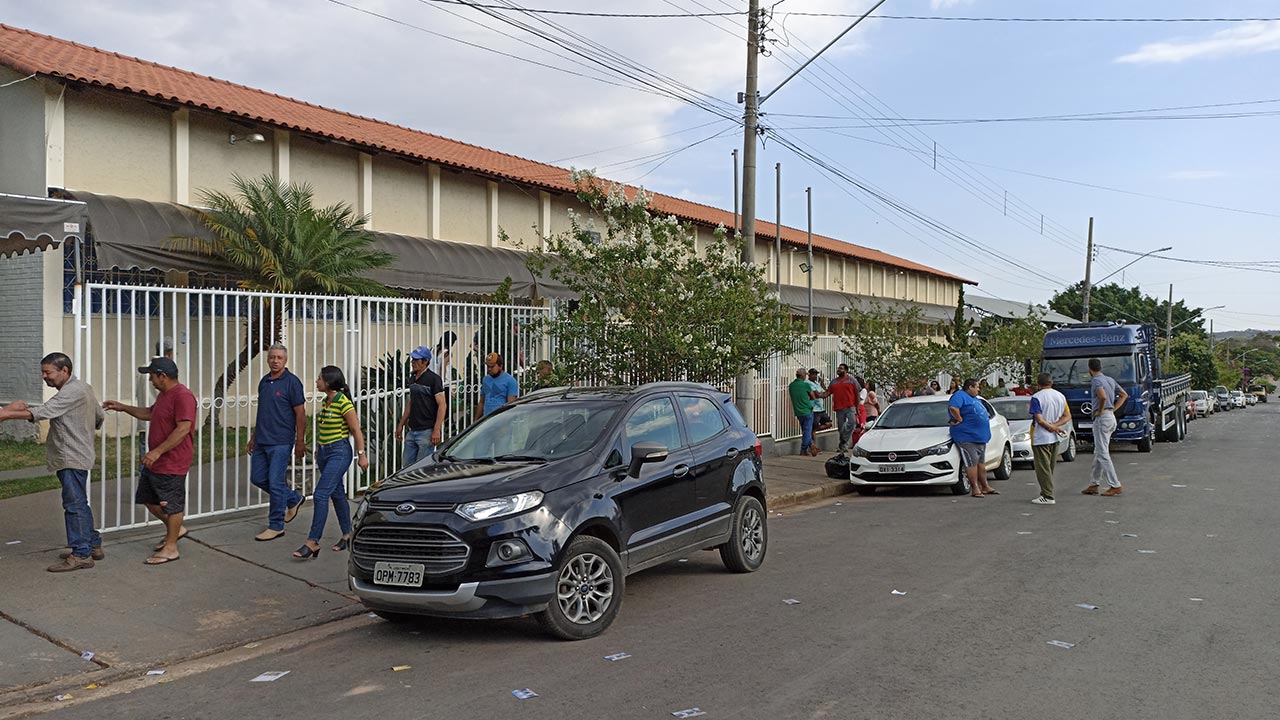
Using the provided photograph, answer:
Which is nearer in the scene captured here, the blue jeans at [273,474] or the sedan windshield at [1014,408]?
the blue jeans at [273,474]

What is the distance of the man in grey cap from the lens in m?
7.36

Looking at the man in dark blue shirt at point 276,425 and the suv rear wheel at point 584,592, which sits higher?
the man in dark blue shirt at point 276,425

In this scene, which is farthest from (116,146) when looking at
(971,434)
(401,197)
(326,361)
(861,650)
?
(861,650)

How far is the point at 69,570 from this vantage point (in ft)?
25.1

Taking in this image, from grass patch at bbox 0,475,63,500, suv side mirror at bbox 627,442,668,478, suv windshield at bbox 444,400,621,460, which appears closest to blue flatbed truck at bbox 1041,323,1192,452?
suv windshield at bbox 444,400,621,460

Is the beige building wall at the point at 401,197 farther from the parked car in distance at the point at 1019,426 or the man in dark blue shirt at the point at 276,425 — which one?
the parked car in distance at the point at 1019,426

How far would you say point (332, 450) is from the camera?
27.6 ft

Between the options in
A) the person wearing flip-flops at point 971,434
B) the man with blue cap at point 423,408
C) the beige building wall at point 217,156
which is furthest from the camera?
the beige building wall at point 217,156

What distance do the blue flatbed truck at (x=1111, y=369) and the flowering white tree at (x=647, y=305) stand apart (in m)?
11.6

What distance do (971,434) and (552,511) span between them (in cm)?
920

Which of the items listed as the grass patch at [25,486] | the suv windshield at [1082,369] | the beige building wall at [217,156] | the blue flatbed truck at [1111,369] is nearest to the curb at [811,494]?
the grass patch at [25,486]

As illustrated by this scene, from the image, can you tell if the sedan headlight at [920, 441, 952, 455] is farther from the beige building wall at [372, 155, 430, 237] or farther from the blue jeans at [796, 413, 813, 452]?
the beige building wall at [372, 155, 430, 237]

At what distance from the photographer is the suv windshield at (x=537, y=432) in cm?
695

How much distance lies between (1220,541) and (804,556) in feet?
14.0
